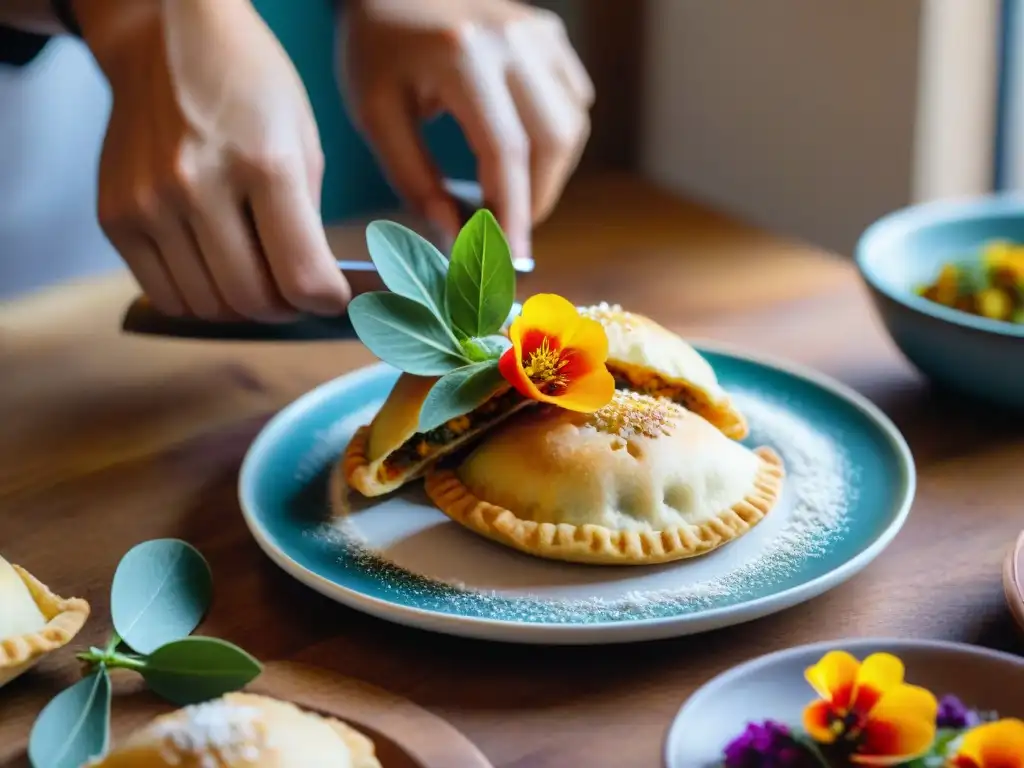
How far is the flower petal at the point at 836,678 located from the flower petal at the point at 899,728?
0.9 inches

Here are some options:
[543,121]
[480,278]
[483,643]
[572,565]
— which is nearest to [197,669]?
[483,643]

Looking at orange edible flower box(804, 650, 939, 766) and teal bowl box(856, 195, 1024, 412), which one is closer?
orange edible flower box(804, 650, 939, 766)

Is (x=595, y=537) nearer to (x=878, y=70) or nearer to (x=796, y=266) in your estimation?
(x=796, y=266)

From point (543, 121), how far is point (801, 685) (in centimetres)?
99

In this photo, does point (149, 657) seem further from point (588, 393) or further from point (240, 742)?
point (588, 393)

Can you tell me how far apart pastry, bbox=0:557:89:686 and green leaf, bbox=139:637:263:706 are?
75mm

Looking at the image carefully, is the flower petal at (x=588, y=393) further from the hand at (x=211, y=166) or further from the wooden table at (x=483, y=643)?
the hand at (x=211, y=166)

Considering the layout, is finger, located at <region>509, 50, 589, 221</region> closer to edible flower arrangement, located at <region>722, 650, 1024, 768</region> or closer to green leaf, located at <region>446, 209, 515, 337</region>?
green leaf, located at <region>446, 209, 515, 337</region>

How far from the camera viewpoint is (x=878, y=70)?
1.99 meters

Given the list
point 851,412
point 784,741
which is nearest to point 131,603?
point 784,741

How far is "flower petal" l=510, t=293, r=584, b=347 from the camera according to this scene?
1000mm

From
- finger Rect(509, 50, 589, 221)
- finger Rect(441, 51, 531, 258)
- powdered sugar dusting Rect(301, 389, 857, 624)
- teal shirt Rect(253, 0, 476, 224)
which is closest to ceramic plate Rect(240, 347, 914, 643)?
powdered sugar dusting Rect(301, 389, 857, 624)

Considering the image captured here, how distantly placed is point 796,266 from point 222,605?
44.7 inches

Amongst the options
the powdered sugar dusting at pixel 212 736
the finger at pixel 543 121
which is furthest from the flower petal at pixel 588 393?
the finger at pixel 543 121
